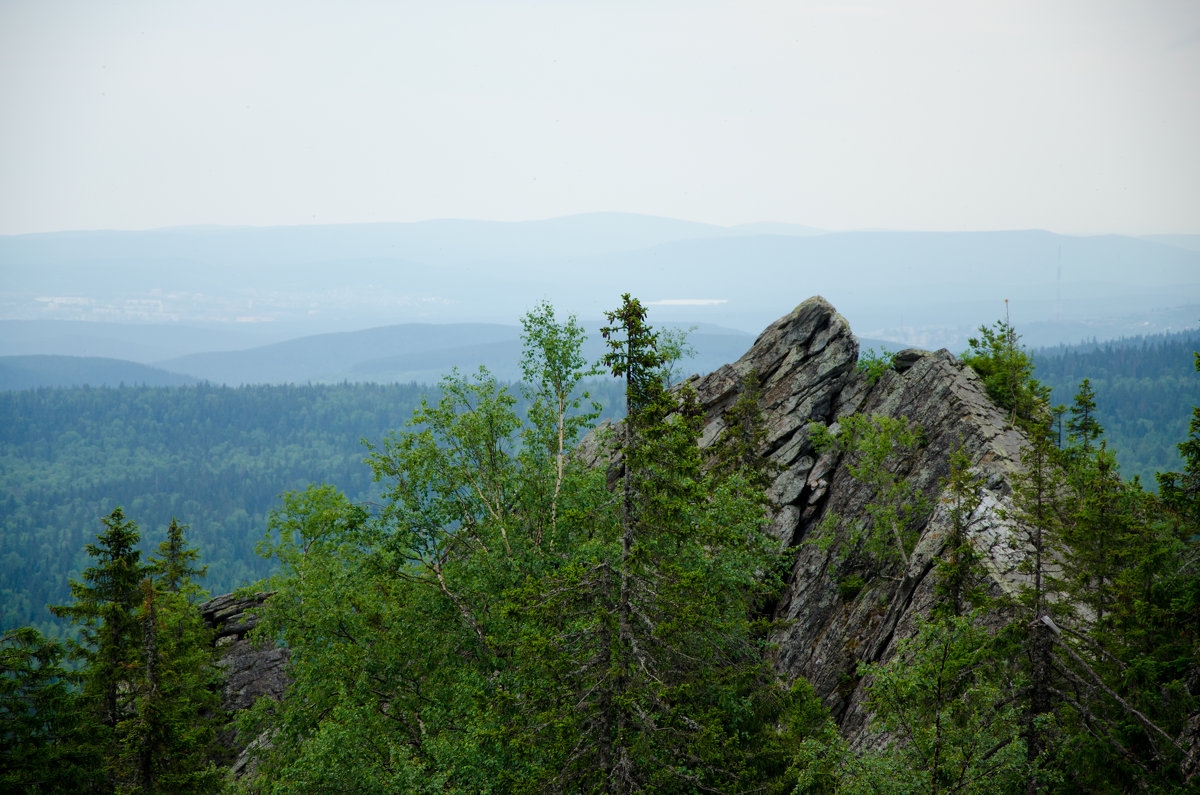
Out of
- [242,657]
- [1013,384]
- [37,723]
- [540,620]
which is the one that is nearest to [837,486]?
[1013,384]

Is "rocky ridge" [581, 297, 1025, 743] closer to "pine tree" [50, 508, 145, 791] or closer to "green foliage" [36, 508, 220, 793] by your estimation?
"green foliage" [36, 508, 220, 793]

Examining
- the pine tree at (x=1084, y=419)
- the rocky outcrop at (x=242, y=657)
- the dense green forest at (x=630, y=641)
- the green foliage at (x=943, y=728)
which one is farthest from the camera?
the rocky outcrop at (x=242, y=657)

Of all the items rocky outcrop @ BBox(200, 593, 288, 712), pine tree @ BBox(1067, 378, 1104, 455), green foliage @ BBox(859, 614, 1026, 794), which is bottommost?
rocky outcrop @ BBox(200, 593, 288, 712)

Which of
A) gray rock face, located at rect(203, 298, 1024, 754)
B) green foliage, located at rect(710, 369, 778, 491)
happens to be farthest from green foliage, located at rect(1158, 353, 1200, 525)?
green foliage, located at rect(710, 369, 778, 491)

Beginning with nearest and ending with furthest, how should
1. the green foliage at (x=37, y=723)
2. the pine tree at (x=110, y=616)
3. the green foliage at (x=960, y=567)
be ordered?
the green foliage at (x=960, y=567) < the green foliage at (x=37, y=723) < the pine tree at (x=110, y=616)

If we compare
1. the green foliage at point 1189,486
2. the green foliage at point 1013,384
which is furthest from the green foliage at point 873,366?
the green foliage at point 1189,486

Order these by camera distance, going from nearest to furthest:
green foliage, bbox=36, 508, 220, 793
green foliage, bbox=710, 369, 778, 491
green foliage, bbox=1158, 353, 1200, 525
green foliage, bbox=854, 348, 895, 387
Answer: green foliage, bbox=1158, 353, 1200, 525, green foliage, bbox=36, 508, 220, 793, green foliage, bbox=710, 369, 778, 491, green foliage, bbox=854, 348, 895, 387

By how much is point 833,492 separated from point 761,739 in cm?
1709

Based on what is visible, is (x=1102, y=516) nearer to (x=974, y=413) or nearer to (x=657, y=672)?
(x=657, y=672)

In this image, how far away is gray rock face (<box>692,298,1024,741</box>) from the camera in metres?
26.5

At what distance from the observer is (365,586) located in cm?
3288

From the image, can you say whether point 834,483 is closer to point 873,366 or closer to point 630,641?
point 873,366

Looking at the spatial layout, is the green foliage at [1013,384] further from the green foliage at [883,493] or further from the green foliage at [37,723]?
the green foliage at [37,723]

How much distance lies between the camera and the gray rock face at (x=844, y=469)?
87.1 ft
